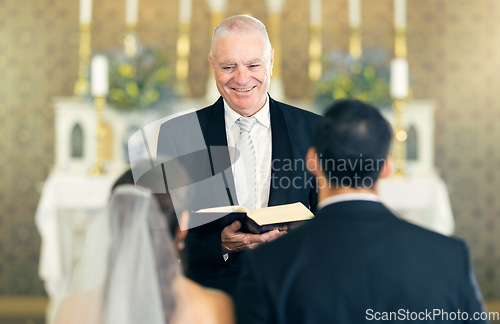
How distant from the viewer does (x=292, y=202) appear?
93.1 inches

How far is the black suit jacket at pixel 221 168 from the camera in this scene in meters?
2.35

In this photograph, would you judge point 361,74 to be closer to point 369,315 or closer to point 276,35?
point 276,35

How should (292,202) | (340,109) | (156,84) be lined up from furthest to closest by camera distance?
(156,84) → (292,202) → (340,109)

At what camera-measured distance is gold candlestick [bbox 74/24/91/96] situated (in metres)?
6.01

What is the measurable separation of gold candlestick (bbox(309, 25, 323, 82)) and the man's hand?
4.38 meters

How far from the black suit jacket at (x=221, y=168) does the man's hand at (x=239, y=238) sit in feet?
0.11

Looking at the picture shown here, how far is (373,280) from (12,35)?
6.08 metres

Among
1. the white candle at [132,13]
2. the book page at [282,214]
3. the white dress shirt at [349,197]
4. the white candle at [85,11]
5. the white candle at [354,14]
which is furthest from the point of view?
the white candle at [354,14]

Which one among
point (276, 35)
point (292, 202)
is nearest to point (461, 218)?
point (276, 35)

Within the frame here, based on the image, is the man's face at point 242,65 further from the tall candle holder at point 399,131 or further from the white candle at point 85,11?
the white candle at point 85,11

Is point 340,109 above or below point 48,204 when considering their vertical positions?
above

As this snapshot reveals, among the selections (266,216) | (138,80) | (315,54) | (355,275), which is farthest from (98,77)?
(355,275)

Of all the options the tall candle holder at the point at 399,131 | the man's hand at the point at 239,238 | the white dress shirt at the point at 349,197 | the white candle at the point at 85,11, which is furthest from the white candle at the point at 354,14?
the white dress shirt at the point at 349,197

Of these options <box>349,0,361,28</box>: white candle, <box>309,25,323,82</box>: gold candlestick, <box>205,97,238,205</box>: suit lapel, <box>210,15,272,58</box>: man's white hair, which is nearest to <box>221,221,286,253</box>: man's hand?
<box>205,97,238,205</box>: suit lapel
